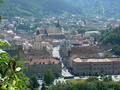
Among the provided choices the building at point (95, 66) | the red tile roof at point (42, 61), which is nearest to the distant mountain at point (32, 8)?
the building at point (95, 66)

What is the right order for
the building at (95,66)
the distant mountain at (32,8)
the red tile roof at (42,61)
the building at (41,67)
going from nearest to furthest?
1. the building at (41,67)
2. the red tile roof at (42,61)
3. the building at (95,66)
4. the distant mountain at (32,8)

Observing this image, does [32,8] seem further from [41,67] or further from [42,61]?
[41,67]

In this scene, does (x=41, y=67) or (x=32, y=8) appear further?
(x=32, y=8)

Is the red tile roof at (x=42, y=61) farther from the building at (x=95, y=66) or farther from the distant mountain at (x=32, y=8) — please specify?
the distant mountain at (x=32, y=8)

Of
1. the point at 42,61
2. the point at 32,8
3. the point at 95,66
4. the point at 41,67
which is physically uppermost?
the point at 32,8

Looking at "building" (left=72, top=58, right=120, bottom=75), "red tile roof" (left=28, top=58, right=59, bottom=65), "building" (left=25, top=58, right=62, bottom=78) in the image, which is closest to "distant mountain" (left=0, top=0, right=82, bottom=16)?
"building" (left=72, top=58, right=120, bottom=75)

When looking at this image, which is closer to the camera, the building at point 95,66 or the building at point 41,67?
the building at point 41,67

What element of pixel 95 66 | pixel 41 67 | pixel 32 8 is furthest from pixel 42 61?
pixel 32 8

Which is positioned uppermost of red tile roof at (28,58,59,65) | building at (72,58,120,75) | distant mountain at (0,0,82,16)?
distant mountain at (0,0,82,16)

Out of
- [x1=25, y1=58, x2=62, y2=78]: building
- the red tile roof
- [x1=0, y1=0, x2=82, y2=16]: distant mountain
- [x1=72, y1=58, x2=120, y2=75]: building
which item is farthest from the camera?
[x1=0, y1=0, x2=82, y2=16]: distant mountain

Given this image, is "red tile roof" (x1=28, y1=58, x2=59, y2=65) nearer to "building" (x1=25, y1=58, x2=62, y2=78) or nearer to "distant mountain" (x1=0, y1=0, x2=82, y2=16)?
"building" (x1=25, y1=58, x2=62, y2=78)
